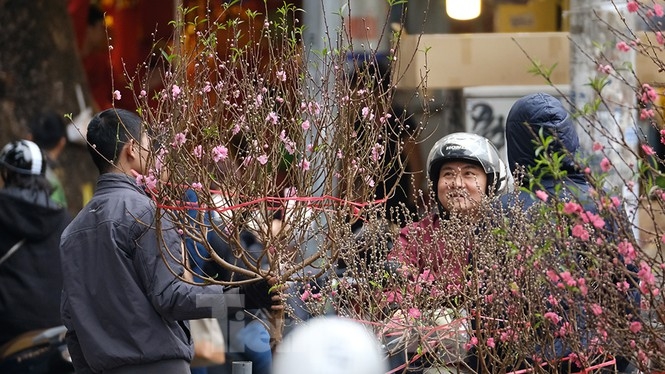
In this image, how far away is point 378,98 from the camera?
14.5 ft

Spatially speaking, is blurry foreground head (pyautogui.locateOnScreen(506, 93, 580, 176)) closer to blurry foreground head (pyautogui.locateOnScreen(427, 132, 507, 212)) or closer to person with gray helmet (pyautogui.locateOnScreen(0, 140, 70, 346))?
blurry foreground head (pyautogui.locateOnScreen(427, 132, 507, 212))

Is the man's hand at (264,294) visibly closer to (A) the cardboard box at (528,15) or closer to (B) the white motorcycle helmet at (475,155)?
(B) the white motorcycle helmet at (475,155)

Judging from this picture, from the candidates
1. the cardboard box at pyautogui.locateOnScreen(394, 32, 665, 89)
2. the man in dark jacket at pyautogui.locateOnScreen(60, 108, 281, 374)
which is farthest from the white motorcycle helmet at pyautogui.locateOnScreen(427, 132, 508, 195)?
the cardboard box at pyautogui.locateOnScreen(394, 32, 665, 89)

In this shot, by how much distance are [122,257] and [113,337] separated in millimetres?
298

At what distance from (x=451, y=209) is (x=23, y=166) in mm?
3383

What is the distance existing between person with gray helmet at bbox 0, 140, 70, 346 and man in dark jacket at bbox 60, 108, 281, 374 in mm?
2082

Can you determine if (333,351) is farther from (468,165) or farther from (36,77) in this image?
(36,77)

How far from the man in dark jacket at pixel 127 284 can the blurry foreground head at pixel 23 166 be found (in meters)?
2.19

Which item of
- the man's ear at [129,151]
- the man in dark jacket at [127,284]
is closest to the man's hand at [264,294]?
the man in dark jacket at [127,284]

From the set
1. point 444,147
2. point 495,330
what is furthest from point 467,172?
point 495,330

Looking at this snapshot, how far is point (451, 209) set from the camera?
14.0 ft

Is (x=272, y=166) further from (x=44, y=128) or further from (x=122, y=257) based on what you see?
(x=44, y=128)

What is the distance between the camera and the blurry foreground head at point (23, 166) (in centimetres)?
693

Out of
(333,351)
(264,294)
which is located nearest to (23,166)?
(264,294)
